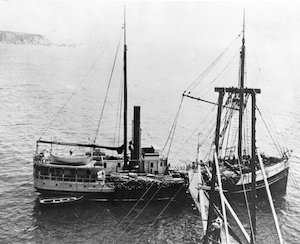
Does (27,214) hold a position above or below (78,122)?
below

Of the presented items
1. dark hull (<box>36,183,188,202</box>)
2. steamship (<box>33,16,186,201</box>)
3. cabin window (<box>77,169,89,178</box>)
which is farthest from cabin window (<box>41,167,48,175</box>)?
cabin window (<box>77,169,89,178</box>)

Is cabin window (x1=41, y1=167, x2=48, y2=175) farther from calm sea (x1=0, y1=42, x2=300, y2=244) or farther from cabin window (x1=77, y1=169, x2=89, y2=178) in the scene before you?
cabin window (x1=77, y1=169, x2=89, y2=178)

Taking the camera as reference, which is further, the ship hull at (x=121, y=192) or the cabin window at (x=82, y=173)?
the cabin window at (x=82, y=173)

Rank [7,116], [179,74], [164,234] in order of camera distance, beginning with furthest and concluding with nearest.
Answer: [179,74], [7,116], [164,234]

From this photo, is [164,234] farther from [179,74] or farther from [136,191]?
[179,74]

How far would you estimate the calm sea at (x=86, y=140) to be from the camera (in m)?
30.3

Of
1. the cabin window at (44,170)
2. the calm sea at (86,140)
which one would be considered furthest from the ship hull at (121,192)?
the cabin window at (44,170)

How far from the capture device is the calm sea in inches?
1192

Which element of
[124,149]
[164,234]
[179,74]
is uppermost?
[179,74]

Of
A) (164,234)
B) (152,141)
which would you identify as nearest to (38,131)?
(152,141)

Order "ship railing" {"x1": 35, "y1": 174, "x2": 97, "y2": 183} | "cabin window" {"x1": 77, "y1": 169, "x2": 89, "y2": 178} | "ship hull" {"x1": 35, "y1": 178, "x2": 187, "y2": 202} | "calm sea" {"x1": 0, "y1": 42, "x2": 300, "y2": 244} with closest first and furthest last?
"calm sea" {"x1": 0, "y1": 42, "x2": 300, "y2": 244}
"ship railing" {"x1": 35, "y1": 174, "x2": 97, "y2": 183}
"ship hull" {"x1": 35, "y1": 178, "x2": 187, "y2": 202}
"cabin window" {"x1": 77, "y1": 169, "x2": 89, "y2": 178}

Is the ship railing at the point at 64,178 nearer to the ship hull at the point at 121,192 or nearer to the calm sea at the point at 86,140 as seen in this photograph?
the ship hull at the point at 121,192

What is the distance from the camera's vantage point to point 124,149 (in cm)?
3641

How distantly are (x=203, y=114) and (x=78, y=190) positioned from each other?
48182mm
